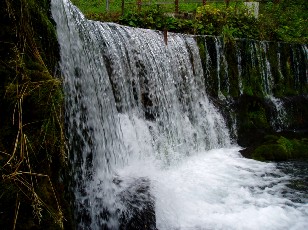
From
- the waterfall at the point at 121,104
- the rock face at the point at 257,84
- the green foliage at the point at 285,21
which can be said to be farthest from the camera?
Result: the green foliage at the point at 285,21

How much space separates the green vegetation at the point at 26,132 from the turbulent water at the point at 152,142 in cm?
149

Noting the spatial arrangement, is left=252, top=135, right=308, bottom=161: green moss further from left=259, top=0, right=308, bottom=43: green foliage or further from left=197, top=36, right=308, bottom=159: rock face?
left=259, top=0, right=308, bottom=43: green foliage

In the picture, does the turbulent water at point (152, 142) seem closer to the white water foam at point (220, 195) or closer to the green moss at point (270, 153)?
the white water foam at point (220, 195)

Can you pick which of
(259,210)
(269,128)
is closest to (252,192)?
(259,210)

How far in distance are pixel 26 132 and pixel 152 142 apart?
5006 mm

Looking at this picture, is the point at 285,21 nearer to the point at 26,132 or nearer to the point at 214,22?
the point at 214,22

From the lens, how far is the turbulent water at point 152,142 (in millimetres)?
4660

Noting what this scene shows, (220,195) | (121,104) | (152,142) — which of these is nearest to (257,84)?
(152,142)

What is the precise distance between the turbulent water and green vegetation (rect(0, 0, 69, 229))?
1488 mm

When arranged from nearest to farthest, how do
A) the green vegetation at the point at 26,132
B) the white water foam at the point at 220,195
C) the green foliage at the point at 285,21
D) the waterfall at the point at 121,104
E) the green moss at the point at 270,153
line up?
1. the green vegetation at the point at 26,132
2. the waterfall at the point at 121,104
3. the white water foam at the point at 220,195
4. the green moss at the point at 270,153
5. the green foliage at the point at 285,21

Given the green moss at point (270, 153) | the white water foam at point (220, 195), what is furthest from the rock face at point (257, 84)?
the white water foam at point (220, 195)

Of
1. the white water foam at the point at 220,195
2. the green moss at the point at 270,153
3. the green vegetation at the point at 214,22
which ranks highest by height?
the green vegetation at the point at 214,22

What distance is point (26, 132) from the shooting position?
258 centimetres

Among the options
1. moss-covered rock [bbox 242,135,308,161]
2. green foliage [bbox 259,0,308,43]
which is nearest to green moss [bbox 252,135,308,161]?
moss-covered rock [bbox 242,135,308,161]
